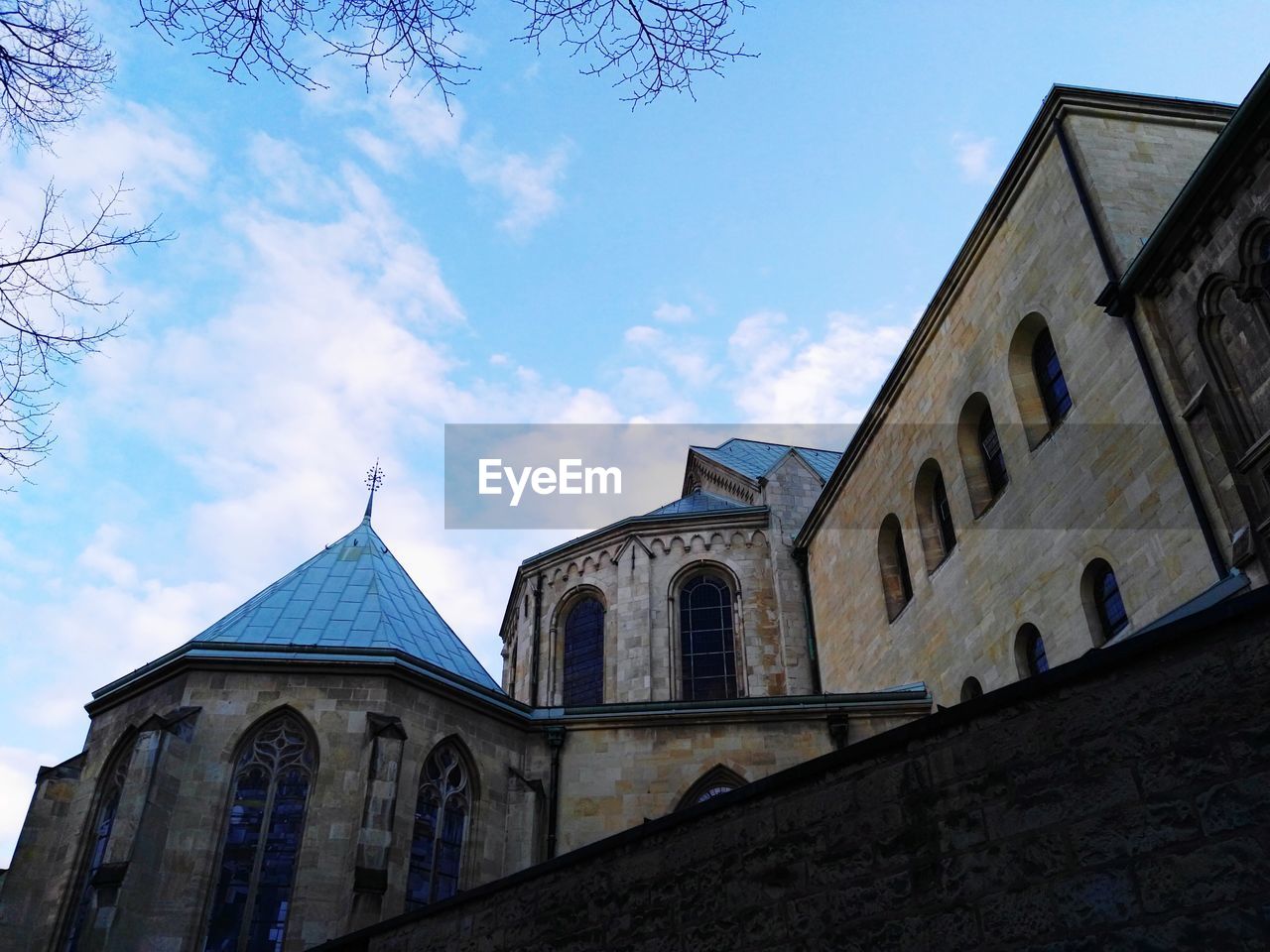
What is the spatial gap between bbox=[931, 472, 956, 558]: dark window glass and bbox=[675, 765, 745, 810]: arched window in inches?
181

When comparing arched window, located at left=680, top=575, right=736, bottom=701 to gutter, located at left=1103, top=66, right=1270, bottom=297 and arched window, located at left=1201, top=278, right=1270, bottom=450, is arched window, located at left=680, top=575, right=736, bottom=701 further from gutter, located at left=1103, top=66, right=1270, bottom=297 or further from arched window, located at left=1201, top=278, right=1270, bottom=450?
arched window, located at left=1201, top=278, right=1270, bottom=450

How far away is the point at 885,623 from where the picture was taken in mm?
17984

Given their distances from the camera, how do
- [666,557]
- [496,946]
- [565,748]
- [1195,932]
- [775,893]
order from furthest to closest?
[666,557], [565,748], [496,946], [775,893], [1195,932]

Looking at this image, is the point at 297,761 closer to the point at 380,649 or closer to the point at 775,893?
the point at 380,649

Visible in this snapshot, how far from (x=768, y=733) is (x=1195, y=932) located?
441 inches

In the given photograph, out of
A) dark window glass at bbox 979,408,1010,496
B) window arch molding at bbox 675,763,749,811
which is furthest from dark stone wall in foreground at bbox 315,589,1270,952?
dark window glass at bbox 979,408,1010,496

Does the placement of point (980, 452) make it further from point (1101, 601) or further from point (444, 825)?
point (444, 825)

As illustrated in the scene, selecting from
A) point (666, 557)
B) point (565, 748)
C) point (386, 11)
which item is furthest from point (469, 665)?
point (386, 11)

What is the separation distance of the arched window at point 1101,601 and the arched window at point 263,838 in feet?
31.9

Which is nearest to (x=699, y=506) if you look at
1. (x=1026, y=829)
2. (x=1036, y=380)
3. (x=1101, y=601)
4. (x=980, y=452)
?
(x=980, y=452)

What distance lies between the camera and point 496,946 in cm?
808

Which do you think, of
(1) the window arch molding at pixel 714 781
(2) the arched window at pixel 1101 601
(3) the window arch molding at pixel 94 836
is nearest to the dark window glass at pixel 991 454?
(2) the arched window at pixel 1101 601

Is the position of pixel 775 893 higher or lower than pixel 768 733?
lower

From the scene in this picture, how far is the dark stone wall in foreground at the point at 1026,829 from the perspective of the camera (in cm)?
491
